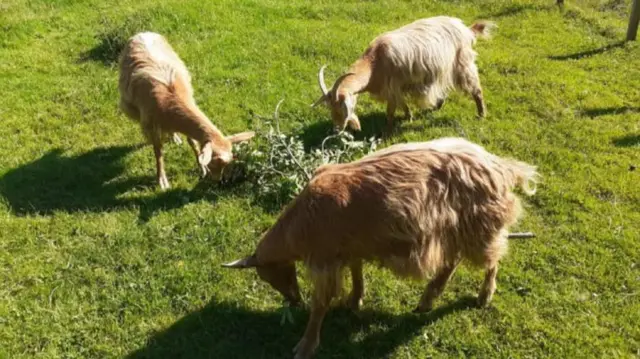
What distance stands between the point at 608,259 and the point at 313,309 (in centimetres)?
312

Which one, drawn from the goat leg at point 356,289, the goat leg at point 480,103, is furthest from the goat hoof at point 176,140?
the goat leg at point 480,103

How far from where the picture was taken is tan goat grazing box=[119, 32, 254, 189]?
6.54 metres

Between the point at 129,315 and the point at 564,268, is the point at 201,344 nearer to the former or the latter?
the point at 129,315

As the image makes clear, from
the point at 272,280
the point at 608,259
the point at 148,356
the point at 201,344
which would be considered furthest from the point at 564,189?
the point at 148,356

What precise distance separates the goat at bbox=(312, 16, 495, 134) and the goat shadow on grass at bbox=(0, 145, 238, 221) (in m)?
2.15

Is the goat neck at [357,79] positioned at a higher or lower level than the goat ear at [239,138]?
higher

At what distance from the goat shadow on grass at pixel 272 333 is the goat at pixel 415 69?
9.55 ft

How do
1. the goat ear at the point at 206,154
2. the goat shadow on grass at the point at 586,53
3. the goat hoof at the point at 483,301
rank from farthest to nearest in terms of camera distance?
the goat shadow on grass at the point at 586,53 → the goat ear at the point at 206,154 → the goat hoof at the point at 483,301

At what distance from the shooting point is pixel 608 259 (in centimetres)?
569

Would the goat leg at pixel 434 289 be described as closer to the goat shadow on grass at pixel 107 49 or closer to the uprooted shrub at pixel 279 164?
the uprooted shrub at pixel 279 164

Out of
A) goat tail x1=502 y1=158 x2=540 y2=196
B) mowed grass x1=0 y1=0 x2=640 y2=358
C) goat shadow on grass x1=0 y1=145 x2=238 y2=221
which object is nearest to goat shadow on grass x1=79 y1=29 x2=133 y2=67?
mowed grass x1=0 y1=0 x2=640 y2=358

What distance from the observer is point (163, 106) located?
6.92 meters

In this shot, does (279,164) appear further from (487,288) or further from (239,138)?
(487,288)

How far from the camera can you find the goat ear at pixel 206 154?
615 centimetres
